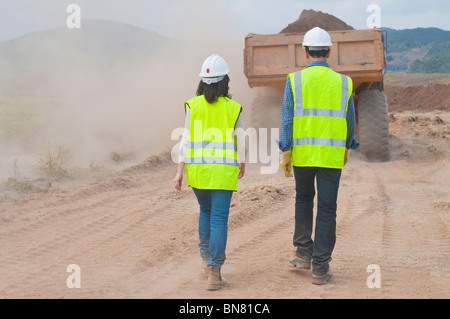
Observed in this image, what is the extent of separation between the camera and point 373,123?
40.6 ft

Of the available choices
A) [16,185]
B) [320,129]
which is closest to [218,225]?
[320,129]

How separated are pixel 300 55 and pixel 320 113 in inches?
253

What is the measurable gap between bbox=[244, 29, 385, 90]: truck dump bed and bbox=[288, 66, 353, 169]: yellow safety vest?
623 centimetres

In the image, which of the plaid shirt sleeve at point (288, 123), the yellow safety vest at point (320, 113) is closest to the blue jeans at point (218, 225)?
the plaid shirt sleeve at point (288, 123)

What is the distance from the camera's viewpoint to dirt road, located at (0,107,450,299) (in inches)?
192

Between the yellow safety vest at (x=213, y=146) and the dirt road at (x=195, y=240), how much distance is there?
0.86 m

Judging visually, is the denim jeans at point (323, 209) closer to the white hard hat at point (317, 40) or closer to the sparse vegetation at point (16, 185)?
the white hard hat at point (317, 40)

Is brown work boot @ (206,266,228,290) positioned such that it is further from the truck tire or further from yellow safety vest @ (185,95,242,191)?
the truck tire

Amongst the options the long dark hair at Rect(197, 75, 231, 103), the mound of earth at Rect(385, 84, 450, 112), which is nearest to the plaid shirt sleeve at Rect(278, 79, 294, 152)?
the long dark hair at Rect(197, 75, 231, 103)

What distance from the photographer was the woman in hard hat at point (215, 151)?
4797 millimetres

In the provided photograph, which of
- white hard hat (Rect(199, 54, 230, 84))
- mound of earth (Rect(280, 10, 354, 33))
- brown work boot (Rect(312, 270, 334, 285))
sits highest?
mound of earth (Rect(280, 10, 354, 33))

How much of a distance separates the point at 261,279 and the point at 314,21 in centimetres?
1078

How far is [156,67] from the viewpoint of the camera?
18906 millimetres
